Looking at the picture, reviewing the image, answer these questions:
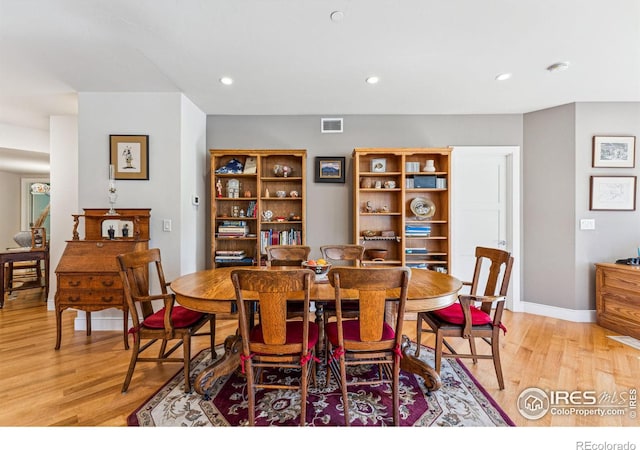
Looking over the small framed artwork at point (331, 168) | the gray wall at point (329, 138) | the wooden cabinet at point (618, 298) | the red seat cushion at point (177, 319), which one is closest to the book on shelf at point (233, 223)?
the gray wall at point (329, 138)

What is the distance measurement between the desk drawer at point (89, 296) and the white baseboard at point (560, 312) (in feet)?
15.3

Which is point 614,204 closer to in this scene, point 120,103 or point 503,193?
point 503,193

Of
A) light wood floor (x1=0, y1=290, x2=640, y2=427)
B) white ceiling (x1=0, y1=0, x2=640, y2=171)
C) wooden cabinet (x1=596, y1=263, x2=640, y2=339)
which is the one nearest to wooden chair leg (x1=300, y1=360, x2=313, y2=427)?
light wood floor (x1=0, y1=290, x2=640, y2=427)

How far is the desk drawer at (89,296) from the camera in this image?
102 inches

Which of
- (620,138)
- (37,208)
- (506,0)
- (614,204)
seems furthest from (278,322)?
(37,208)

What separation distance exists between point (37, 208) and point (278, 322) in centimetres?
835

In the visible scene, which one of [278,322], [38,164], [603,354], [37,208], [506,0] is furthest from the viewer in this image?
[37,208]

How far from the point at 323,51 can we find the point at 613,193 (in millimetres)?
3689

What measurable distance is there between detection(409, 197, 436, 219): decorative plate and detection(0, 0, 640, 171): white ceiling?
118cm

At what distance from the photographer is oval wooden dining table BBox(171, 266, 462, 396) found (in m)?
1.62

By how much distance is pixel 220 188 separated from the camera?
3.57 m

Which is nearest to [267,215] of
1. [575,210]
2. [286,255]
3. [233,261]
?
[233,261]

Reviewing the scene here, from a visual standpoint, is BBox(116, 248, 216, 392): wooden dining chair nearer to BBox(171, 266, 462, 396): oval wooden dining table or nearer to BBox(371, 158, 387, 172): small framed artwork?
BBox(171, 266, 462, 396): oval wooden dining table

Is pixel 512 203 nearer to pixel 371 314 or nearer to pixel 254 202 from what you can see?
pixel 371 314
